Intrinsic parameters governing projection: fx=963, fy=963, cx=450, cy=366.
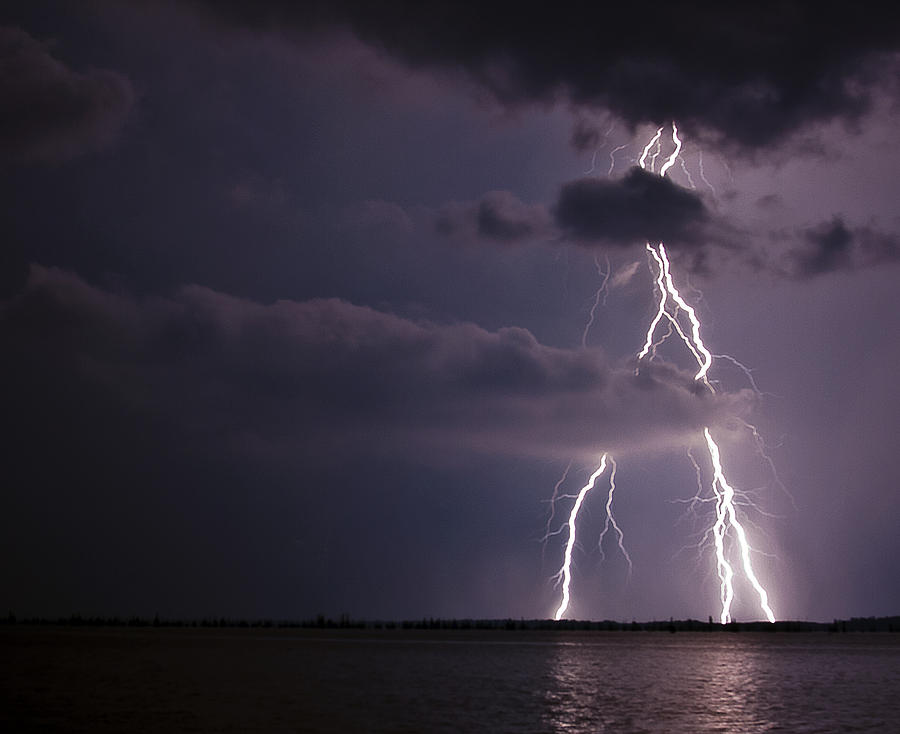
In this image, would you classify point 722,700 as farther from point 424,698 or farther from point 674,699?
point 424,698

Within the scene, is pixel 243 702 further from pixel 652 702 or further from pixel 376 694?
pixel 652 702

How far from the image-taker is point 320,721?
22438 millimetres

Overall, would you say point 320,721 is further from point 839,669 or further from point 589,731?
point 839,669

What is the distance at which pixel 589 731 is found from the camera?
2166cm

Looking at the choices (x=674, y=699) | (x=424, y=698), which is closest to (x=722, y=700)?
(x=674, y=699)

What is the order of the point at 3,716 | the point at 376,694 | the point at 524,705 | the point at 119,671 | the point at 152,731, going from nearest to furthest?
the point at 152,731 < the point at 3,716 < the point at 524,705 < the point at 376,694 < the point at 119,671

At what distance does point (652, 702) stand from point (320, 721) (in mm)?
11357

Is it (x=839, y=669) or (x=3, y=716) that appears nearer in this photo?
(x=3, y=716)

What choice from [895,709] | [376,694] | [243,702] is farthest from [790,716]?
[243,702]

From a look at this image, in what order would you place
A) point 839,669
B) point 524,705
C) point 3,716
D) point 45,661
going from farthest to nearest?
point 839,669, point 45,661, point 524,705, point 3,716

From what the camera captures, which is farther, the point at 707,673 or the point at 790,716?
the point at 707,673

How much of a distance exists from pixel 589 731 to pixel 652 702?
8111 mm

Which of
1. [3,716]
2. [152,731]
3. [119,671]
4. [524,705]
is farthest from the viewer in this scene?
[119,671]

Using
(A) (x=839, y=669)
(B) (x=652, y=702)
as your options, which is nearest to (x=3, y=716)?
(B) (x=652, y=702)
